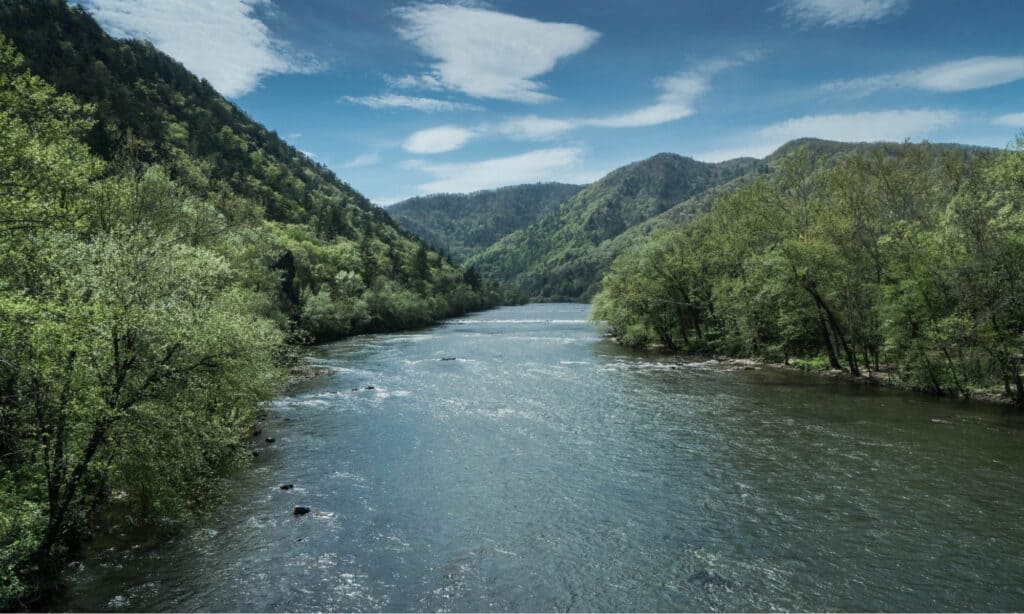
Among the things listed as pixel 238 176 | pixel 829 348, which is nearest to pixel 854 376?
pixel 829 348

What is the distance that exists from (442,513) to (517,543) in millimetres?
3936

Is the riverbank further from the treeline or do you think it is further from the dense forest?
the dense forest

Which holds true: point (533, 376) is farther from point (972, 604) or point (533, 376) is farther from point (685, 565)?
point (972, 604)

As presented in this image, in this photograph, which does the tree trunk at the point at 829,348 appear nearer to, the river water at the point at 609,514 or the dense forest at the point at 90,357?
the river water at the point at 609,514

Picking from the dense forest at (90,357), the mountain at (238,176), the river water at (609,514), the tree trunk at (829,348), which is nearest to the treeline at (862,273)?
the tree trunk at (829,348)

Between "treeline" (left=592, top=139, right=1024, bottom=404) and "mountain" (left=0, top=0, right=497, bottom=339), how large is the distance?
5164 cm

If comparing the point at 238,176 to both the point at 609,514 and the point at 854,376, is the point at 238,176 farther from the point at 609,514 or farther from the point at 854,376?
the point at 609,514

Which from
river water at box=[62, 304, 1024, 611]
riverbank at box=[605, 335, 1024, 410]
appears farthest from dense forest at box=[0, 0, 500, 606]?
riverbank at box=[605, 335, 1024, 410]

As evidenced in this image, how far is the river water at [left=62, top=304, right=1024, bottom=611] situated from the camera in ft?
50.7

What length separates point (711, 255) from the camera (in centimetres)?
6469

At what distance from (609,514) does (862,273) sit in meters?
37.4

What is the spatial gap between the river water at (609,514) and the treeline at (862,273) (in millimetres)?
4230

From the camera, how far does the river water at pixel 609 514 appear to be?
15453 millimetres

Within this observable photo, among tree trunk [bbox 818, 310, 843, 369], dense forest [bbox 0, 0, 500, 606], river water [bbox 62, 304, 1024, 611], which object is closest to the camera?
dense forest [bbox 0, 0, 500, 606]
